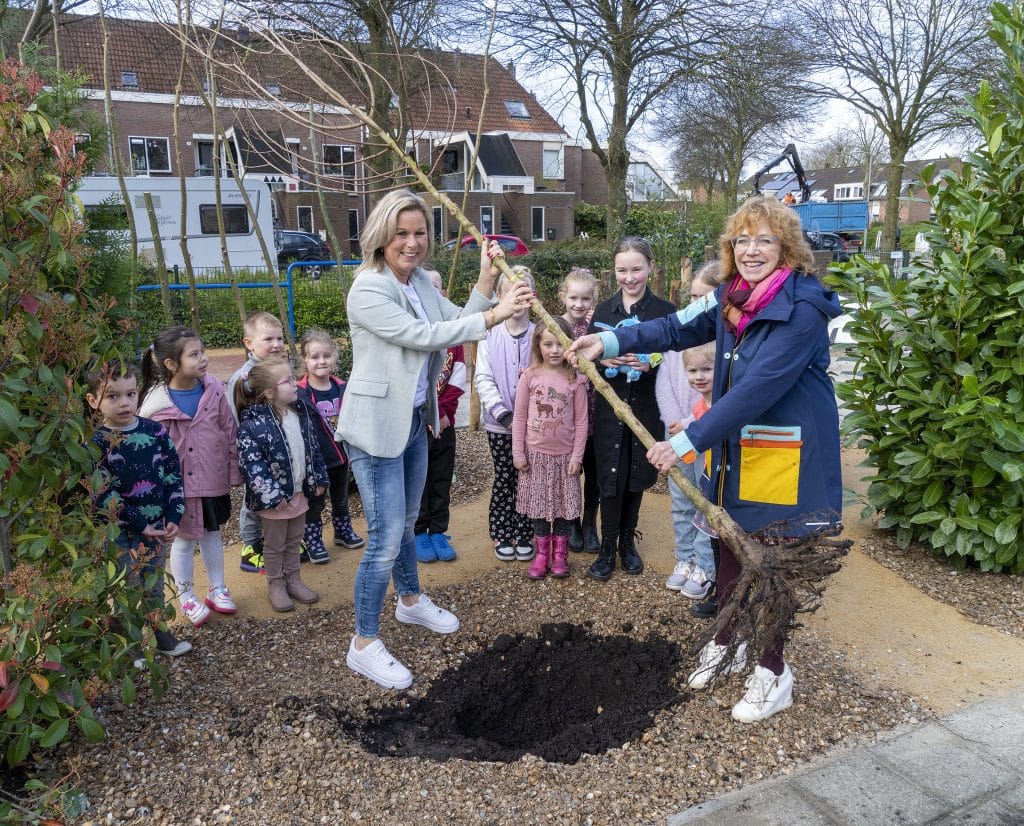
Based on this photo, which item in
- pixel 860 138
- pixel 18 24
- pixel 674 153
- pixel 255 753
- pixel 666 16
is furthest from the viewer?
pixel 860 138

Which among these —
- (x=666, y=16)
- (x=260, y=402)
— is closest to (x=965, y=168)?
(x=260, y=402)

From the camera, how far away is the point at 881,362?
459 centimetres

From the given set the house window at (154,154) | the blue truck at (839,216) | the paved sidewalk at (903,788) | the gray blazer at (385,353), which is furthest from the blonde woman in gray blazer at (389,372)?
the blue truck at (839,216)

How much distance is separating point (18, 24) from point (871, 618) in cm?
1041

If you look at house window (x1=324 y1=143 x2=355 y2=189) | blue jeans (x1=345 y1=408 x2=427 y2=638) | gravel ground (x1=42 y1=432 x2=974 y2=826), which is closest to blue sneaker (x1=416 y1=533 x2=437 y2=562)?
gravel ground (x1=42 y1=432 x2=974 y2=826)

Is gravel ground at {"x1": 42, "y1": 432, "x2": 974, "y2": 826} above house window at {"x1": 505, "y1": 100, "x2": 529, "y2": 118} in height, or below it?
below

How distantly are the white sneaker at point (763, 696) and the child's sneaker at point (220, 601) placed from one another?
2.44 metres

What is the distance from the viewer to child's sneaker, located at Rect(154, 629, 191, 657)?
3.54 metres

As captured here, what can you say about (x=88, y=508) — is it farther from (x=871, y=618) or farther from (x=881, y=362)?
(x=881, y=362)

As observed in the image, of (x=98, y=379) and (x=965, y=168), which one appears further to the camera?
(x=965, y=168)

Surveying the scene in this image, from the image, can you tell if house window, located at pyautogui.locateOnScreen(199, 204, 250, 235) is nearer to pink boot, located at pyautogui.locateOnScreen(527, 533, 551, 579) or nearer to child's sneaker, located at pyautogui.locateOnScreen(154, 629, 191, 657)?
pink boot, located at pyautogui.locateOnScreen(527, 533, 551, 579)

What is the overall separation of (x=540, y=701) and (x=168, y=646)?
64.7 inches

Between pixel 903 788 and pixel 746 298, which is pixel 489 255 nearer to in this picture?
pixel 746 298

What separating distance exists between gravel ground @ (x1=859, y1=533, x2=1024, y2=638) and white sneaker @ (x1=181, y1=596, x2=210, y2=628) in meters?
3.71
